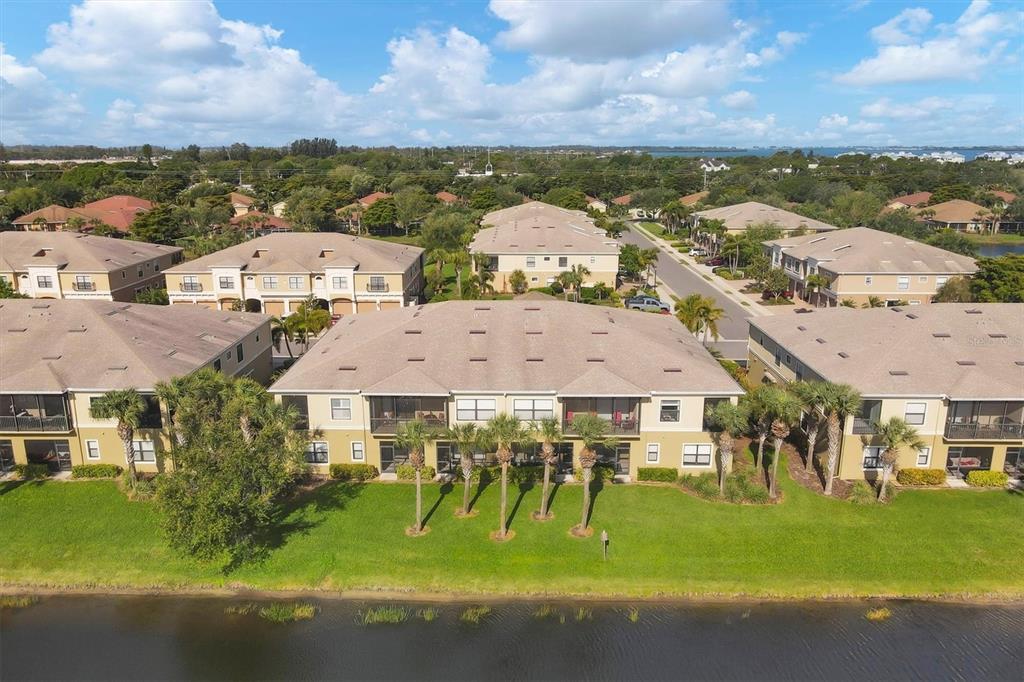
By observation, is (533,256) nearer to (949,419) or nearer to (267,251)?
(267,251)

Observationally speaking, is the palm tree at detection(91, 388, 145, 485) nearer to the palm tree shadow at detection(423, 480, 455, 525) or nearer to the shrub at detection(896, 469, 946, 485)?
the palm tree shadow at detection(423, 480, 455, 525)

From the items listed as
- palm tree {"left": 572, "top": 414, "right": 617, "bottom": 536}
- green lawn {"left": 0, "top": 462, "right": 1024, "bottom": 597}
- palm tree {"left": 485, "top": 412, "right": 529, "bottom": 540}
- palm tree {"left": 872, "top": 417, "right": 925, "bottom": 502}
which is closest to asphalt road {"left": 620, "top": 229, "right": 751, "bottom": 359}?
palm tree {"left": 872, "top": 417, "right": 925, "bottom": 502}

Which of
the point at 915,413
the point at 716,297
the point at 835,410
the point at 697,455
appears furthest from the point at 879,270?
the point at 697,455

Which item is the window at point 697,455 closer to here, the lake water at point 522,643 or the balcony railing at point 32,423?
the lake water at point 522,643

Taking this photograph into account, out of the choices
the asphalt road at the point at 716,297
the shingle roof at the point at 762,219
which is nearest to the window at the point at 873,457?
the asphalt road at the point at 716,297

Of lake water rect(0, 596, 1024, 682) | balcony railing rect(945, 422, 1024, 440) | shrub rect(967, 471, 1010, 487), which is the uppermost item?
balcony railing rect(945, 422, 1024, 440)

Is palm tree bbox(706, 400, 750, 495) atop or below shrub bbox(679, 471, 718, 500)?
atop

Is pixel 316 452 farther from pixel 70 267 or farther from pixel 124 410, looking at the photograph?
pixel 70 267

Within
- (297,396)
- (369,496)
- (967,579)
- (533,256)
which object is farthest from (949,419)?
(533,256)
